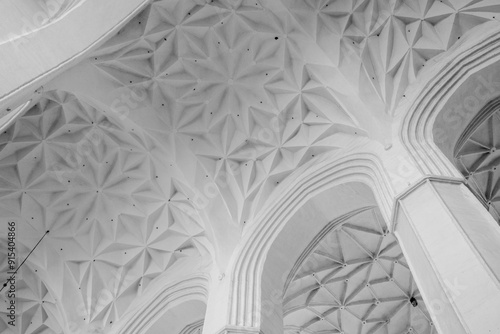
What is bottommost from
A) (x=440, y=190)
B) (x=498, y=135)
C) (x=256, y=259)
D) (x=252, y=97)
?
(x=440, y=190)

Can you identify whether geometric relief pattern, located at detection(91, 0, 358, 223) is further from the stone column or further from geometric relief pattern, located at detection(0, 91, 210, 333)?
the stone column

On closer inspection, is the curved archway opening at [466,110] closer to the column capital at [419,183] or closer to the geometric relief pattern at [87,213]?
the column capital at [419,183]

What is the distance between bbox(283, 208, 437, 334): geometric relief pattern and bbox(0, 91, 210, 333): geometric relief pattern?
11.4 ft

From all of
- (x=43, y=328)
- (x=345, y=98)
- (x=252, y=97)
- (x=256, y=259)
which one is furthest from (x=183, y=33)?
(x=43, y=328)

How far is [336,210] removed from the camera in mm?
8492

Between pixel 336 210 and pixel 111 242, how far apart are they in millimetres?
5185

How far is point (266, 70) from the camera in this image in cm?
913

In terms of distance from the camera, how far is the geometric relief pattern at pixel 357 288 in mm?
11602

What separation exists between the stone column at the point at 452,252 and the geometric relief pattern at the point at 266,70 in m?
2.37

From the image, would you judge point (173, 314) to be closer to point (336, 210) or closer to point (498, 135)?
point (336, 210)

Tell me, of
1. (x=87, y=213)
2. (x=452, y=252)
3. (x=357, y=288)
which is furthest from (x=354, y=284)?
(x=452, y=252)

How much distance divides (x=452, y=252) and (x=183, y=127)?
592 cm

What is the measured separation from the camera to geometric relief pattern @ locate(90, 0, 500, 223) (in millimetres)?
8156

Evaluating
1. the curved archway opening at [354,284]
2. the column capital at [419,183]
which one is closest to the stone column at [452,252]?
the column capital at [419,183]
